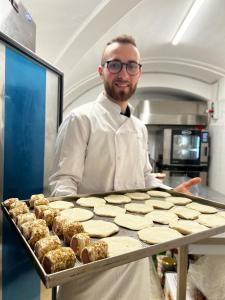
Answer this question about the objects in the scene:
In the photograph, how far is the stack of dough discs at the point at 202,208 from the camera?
109 cm

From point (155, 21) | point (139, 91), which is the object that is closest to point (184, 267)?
point (155, 21)

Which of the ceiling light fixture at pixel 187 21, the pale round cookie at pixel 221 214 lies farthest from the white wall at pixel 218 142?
the pale round cookie at pixel 221 214

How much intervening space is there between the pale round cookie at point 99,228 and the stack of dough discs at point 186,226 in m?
0.21

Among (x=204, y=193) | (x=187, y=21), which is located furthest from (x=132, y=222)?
(x=187, y=21)

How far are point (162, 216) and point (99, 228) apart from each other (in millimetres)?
295

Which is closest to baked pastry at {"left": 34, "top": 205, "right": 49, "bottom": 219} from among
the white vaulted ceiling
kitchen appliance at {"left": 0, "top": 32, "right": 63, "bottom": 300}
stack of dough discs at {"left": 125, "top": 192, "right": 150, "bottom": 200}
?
kitchen appliance at {"left": 0, "top": 32, "right": 63, "bottom": 300}

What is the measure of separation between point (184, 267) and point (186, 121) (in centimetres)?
333

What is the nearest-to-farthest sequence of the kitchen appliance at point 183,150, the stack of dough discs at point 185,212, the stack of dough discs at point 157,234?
the stack of dough discs at point 157,234
the stack of dough discs at point 185,212
the kitchen appliance at point 183,150

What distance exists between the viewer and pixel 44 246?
2.15 ft

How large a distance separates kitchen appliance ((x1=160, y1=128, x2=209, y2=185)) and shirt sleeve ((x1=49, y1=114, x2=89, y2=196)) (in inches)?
118

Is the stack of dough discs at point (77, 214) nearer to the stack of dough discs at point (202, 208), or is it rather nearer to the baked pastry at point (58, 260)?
the baked pastry at point (58, 260)

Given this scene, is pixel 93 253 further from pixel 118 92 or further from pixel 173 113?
pixel 173 113

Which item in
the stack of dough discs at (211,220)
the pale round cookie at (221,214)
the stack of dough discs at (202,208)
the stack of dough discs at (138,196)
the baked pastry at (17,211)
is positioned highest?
the baked pastry at (17,211)

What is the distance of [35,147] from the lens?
4.50 ft
